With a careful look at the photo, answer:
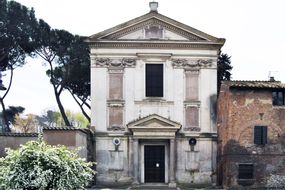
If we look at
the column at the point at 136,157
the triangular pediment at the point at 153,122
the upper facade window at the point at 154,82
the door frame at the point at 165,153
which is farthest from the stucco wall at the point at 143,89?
the door frame at the point at 165,153

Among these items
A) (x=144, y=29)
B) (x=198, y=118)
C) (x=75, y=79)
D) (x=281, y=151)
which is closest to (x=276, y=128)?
(x=281, y=151)

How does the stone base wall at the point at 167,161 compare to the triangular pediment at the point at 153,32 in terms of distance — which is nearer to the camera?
the stone base wall at the point at 167,161

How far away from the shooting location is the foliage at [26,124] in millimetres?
85600

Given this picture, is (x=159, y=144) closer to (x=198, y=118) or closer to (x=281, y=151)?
(x=198, y=118)

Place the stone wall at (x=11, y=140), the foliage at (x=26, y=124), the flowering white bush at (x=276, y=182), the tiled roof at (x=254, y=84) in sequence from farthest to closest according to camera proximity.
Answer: the foliage at (x=26, y=124) → the tiled roof at (x=254, y=84) → the flowering white bush at (x=276, y=182) → the stone wall at (x=11, y=140)

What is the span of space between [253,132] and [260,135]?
0.43 meters

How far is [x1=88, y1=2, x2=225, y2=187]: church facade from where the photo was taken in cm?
3353

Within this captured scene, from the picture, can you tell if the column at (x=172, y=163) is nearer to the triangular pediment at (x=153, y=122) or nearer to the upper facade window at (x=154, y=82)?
the triangular pediment at (x=153, y=122)

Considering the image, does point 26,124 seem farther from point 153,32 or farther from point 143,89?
point 153,32

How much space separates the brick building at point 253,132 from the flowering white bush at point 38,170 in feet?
57.1

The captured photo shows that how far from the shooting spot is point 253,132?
3198 cm

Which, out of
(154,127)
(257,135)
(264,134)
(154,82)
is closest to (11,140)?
(154,127)

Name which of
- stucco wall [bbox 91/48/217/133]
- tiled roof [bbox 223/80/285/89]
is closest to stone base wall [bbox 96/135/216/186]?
stucco wall [bbox 91/48/217/133]

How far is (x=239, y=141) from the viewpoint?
31.9m
